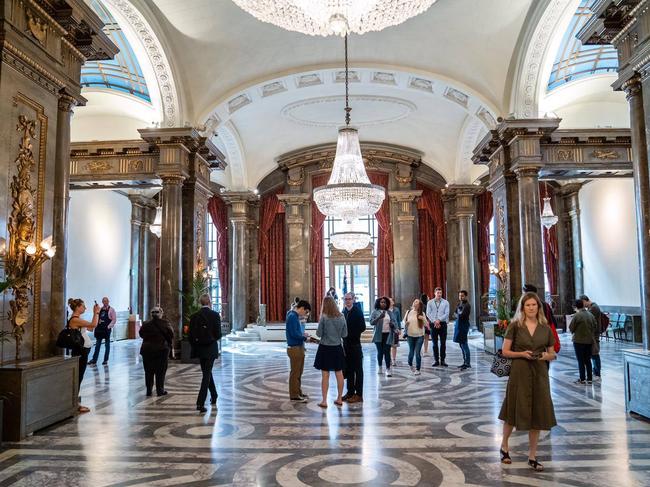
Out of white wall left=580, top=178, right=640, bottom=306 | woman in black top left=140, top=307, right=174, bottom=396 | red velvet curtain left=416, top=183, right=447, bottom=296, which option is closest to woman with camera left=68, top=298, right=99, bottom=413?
woman in black top left=140, top=307, right=174, bottom=396

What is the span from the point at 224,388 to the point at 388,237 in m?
13.0

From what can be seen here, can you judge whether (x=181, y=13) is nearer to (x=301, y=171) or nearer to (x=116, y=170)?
(x=116, y=170)

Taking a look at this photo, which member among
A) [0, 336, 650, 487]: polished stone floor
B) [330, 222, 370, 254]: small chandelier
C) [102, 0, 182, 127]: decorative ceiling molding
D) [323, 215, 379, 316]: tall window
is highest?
[102, 0, 182, 127]: decorative ceiling molding

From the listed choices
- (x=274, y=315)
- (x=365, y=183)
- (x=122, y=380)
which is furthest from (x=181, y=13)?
(x=274, y=315)

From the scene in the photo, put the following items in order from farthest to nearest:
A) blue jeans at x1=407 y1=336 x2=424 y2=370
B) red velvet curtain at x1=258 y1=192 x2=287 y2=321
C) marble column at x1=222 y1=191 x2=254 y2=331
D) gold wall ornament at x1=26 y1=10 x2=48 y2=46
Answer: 1. red velvet curtain at x1=258 y1=192 x2=287 y2=321
2. marble column at x1=222 y1=191 x2=254 y2=331
3. blue jeans at x1=407 y1=336 x2=424 y2=370
4. gold wall ornament at x1=26 y1=10 x2=48 y2=46

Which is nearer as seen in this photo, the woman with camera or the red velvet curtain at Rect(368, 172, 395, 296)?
the woman with camera

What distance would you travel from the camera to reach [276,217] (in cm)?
2125

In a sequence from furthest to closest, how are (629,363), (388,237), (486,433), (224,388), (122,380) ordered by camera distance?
(388,237)
(122,380)
(224,388)
(629,363)
(486,433)

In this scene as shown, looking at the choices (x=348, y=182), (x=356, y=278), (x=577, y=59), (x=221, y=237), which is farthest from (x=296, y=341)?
(x=221, y=237)

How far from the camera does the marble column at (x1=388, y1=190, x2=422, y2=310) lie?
19.7 metres

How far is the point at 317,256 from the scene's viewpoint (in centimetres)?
2052

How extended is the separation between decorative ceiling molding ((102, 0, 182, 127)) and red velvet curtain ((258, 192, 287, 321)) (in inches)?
368

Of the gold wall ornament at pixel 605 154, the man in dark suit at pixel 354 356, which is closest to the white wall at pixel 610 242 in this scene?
the gold wall ornament at pixel 605 154

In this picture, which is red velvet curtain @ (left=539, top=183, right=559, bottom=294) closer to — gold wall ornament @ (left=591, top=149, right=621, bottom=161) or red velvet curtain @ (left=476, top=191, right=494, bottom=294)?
red velvet curtain @ (left=476, top=191, right=494, bottom=294)
